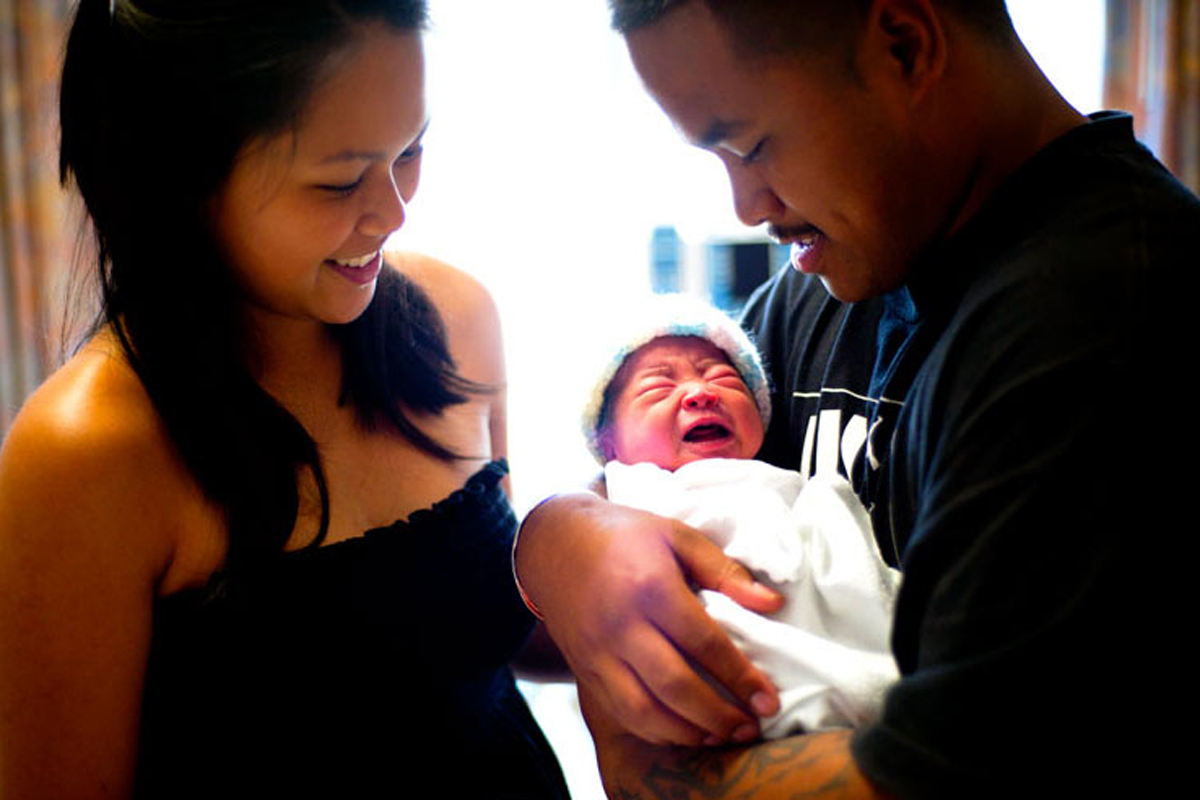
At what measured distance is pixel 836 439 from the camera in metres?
1.26

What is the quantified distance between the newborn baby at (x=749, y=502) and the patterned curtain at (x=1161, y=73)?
2.81m

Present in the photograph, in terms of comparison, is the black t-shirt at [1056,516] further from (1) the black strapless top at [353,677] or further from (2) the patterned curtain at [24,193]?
(2) the patterned curtain at [24,193]

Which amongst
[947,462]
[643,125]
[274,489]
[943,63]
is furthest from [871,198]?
[643,125]

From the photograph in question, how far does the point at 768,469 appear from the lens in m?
1.31

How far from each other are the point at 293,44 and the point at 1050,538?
95cm

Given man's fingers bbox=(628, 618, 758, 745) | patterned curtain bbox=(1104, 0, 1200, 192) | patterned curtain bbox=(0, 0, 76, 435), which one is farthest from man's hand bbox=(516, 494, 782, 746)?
patterned curtain bbox=(1104, 0, 1200, 192)

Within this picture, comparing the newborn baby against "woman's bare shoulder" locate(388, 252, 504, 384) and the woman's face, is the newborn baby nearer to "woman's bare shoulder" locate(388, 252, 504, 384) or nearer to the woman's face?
"woman's bare shoulder" locate(388, 252, 504, 384)

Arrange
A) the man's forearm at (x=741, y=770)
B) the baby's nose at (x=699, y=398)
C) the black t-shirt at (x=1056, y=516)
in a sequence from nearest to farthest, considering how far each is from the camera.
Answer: the black t-shirt at (x=1056, y=516) → the man's forearm at (x=741, y=770) → the baby's nose at (x=699, y=398)

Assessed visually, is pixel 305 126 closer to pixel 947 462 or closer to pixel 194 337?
pixel 194 337

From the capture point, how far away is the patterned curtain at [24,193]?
3518 millimetres

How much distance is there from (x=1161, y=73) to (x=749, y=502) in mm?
3267

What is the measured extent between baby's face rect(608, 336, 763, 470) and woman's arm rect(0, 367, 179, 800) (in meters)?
0.70

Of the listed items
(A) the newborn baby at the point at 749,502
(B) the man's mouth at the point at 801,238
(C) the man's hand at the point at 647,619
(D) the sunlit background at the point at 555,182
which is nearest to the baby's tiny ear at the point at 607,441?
(A) the newborn baby at the point at 749,502

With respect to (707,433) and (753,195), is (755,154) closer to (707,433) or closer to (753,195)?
(753,195)
